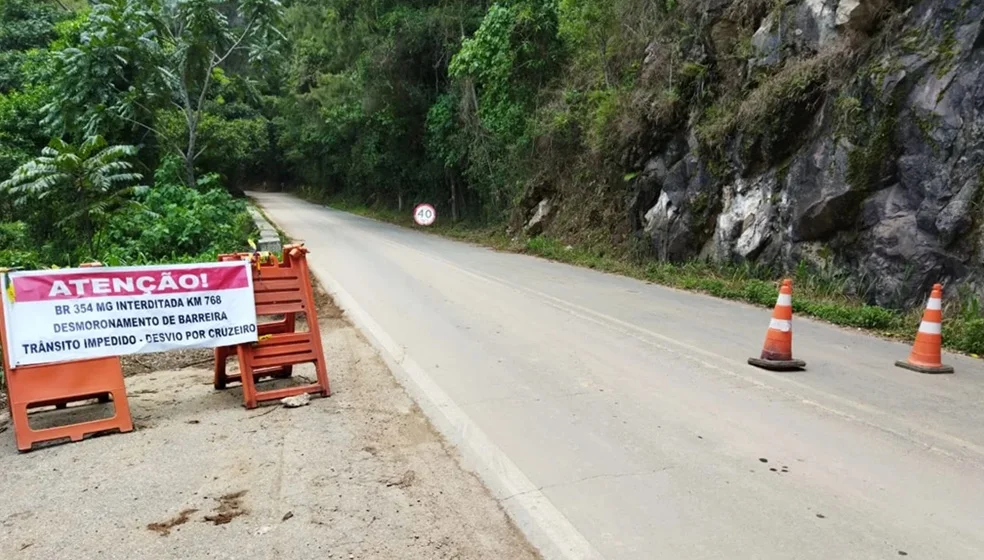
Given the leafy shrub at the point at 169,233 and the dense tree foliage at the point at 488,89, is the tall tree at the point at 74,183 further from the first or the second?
the dense tree foliage at the point at 488,89

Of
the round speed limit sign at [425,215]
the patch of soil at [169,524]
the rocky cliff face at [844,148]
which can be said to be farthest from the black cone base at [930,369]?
the round speed limit sign at [425,215]

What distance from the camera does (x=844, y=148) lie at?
10.4 m

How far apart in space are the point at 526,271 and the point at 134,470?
10.8 metres

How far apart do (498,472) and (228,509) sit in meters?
1.63

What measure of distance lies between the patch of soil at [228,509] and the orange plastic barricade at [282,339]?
1.80m

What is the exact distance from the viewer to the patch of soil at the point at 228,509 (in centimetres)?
371

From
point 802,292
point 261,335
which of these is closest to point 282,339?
point 261,335

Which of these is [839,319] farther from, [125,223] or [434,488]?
[125,223]

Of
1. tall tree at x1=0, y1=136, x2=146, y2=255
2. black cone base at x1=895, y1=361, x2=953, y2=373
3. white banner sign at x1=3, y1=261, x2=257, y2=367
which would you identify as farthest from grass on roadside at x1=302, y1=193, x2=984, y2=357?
tall tree at x1=0, y1=136, x2=146, y2=255

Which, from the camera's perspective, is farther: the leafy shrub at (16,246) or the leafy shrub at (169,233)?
the leafy shrub at (169,233)

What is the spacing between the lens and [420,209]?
3002cm

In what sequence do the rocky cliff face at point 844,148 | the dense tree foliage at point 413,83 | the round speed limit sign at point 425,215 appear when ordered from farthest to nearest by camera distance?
the round speed limit sign at point 425,215
the dense tree foliage at point 413,83
the rocky cliff face at point 844,148

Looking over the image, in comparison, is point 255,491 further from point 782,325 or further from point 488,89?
point 488,89

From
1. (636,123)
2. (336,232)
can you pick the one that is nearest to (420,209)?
(336,232)
